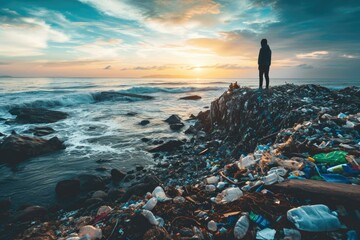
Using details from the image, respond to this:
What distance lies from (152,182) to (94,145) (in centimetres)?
581

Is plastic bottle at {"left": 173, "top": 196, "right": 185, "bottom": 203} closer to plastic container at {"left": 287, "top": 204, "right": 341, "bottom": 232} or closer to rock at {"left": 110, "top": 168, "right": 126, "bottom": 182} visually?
plastic container at {"left": 287, "top": 204, "right": 341, "bottom": 232}

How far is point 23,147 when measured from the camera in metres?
9.30

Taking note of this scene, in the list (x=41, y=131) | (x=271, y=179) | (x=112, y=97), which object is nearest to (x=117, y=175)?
(x=271, y=179)

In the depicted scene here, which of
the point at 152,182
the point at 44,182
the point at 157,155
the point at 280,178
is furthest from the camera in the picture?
the point at 157,155

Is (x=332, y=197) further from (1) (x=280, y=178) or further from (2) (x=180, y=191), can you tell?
(2) (x=180, y=191)

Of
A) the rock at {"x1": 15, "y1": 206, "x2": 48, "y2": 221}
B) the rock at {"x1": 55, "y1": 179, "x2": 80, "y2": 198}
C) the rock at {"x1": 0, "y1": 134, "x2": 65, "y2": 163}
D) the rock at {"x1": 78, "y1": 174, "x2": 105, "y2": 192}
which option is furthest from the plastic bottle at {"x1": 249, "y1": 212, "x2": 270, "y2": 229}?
the rock at {"x1": 0, "y1": 134, "x2": 65, "y2": 163}

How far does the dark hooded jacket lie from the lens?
28.9 ft

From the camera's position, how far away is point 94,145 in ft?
35.5

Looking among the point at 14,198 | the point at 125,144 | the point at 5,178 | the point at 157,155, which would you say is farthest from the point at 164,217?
the point at 125,144

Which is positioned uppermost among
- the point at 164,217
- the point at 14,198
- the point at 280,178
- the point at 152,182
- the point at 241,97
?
the point at 241,97

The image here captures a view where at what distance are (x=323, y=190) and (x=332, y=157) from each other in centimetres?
114

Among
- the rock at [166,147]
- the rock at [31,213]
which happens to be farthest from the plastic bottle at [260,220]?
the rock at [166,147]

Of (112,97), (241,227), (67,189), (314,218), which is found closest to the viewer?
(314,218)

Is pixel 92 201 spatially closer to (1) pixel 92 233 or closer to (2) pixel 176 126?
(1) pixel 92 233
